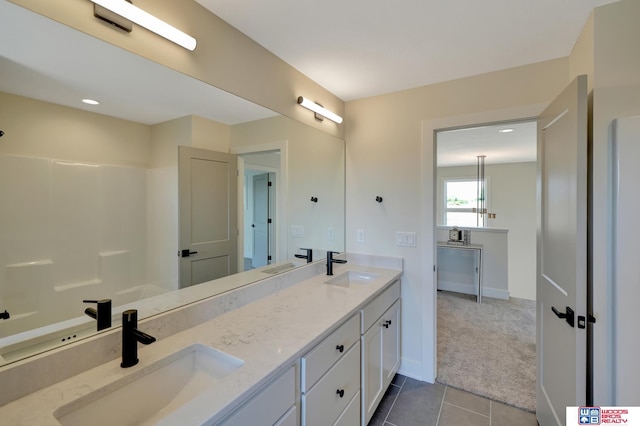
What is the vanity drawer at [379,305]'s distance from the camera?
1.68 metres

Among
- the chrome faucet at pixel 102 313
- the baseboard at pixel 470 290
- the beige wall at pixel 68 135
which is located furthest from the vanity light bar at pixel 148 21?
the baseboard at pixel 470 290

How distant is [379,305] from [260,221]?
3.28 ft

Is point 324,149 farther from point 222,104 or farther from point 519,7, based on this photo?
point 519,7

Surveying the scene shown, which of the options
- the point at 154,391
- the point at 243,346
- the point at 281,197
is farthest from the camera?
the point at 281,197

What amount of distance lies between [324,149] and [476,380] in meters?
2.33

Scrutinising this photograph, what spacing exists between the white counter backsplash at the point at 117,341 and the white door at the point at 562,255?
1.21m

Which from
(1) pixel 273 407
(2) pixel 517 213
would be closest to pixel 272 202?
(1) pixel 273 407

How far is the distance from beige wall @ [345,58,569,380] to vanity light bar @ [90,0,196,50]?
1621 millimetres

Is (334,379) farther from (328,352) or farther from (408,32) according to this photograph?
(408,32)

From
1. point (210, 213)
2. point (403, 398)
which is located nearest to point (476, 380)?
point (403, 398)

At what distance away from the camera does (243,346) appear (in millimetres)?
1093

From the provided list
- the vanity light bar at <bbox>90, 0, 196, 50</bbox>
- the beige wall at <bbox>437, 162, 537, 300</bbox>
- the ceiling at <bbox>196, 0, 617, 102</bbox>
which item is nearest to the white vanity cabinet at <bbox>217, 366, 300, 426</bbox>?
the vanity light bar at <bbox>90, 0, 196, 50</bbox>

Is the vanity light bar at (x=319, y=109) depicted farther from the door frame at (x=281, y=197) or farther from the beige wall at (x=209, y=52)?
the door frame at (x=281, y=197)

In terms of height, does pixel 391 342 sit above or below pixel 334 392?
below
